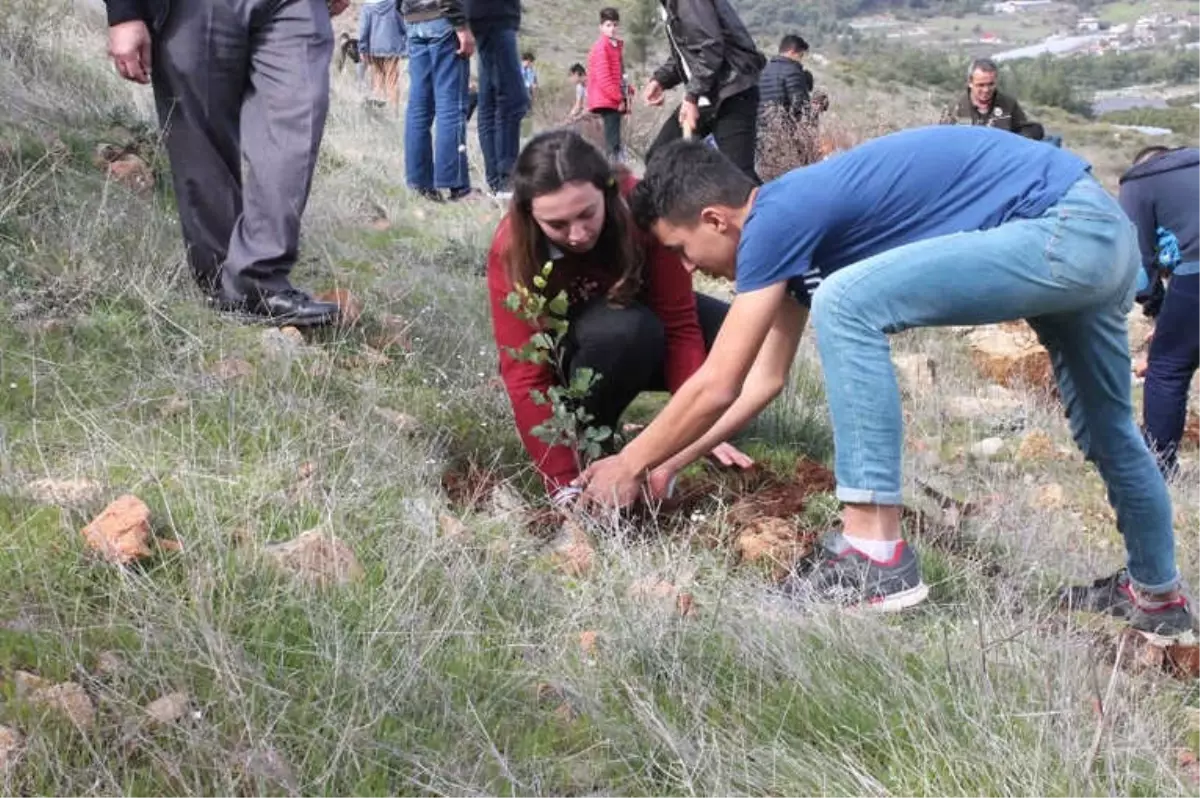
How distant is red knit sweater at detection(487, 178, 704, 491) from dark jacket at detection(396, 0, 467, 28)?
349 centimetres

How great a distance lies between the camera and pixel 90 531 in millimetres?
2123

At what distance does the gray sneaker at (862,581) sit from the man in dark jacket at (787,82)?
7328 mm

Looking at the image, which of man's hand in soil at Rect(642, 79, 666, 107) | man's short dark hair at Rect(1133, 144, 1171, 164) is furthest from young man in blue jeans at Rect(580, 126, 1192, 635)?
man's hand in soil at Rect(642, 79, 666, 107)

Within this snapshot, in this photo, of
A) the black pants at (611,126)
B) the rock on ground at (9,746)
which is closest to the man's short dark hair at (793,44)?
the black pants at (611,126)

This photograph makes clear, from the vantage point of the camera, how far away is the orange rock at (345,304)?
148 inches

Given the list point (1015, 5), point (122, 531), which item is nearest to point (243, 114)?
point (122, 531)

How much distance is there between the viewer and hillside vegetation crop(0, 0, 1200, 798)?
5.75 feet

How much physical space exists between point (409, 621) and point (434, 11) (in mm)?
5031

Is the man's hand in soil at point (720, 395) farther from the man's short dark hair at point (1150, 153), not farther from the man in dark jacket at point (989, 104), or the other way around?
the man in dark jacket at point (989, 104)

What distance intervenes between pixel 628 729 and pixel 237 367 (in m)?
1.71

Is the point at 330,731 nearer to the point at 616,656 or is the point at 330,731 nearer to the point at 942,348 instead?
the point at 616,656

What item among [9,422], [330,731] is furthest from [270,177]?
[330,731]

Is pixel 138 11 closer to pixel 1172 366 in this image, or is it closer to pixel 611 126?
pixel 1172 366

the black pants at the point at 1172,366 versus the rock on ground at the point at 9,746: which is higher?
the rock on ground at the point at 9,746
